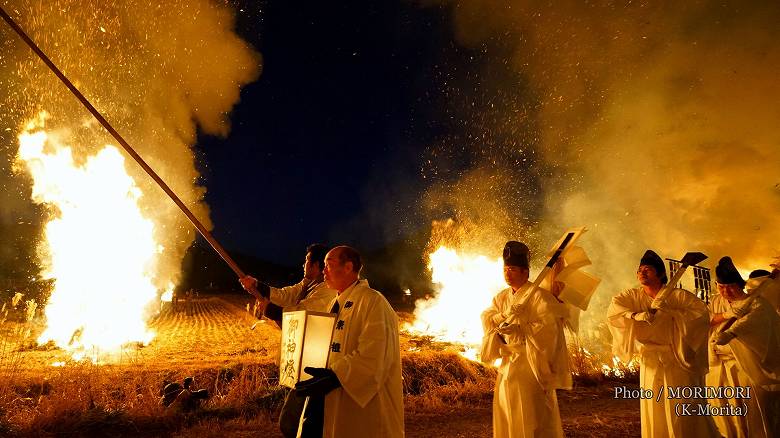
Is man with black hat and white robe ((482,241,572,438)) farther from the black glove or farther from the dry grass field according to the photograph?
the dry grass field

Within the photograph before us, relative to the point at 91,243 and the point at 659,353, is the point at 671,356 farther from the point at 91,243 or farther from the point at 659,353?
the point at 91,243

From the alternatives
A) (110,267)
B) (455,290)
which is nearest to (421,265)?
(455,290)

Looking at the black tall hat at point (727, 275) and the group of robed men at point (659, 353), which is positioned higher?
the black tall hat at point (727, 275)

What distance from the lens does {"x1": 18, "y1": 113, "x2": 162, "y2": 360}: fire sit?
13289mm

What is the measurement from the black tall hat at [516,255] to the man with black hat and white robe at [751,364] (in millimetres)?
3585

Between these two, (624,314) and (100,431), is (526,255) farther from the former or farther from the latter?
(100,431)

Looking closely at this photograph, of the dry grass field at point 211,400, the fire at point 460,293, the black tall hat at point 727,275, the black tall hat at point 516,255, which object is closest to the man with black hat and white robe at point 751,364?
the black tall hat at point 727,275

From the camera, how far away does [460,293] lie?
18.7 meters

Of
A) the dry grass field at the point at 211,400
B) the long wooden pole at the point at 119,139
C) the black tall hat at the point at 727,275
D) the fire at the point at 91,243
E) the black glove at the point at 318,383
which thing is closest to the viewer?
the black glove at the point at 318,383

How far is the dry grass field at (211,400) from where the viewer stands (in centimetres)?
631

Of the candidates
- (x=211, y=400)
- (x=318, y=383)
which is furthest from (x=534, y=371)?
(x=211, y=400)

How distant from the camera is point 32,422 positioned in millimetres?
5996

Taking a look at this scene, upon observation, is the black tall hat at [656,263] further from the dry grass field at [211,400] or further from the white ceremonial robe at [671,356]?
the dry grass field at [211,400]

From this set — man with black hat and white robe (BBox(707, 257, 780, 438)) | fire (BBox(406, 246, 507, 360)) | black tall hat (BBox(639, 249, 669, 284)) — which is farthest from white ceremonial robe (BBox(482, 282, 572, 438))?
fire (BBox(406, 246, 507, 360))
